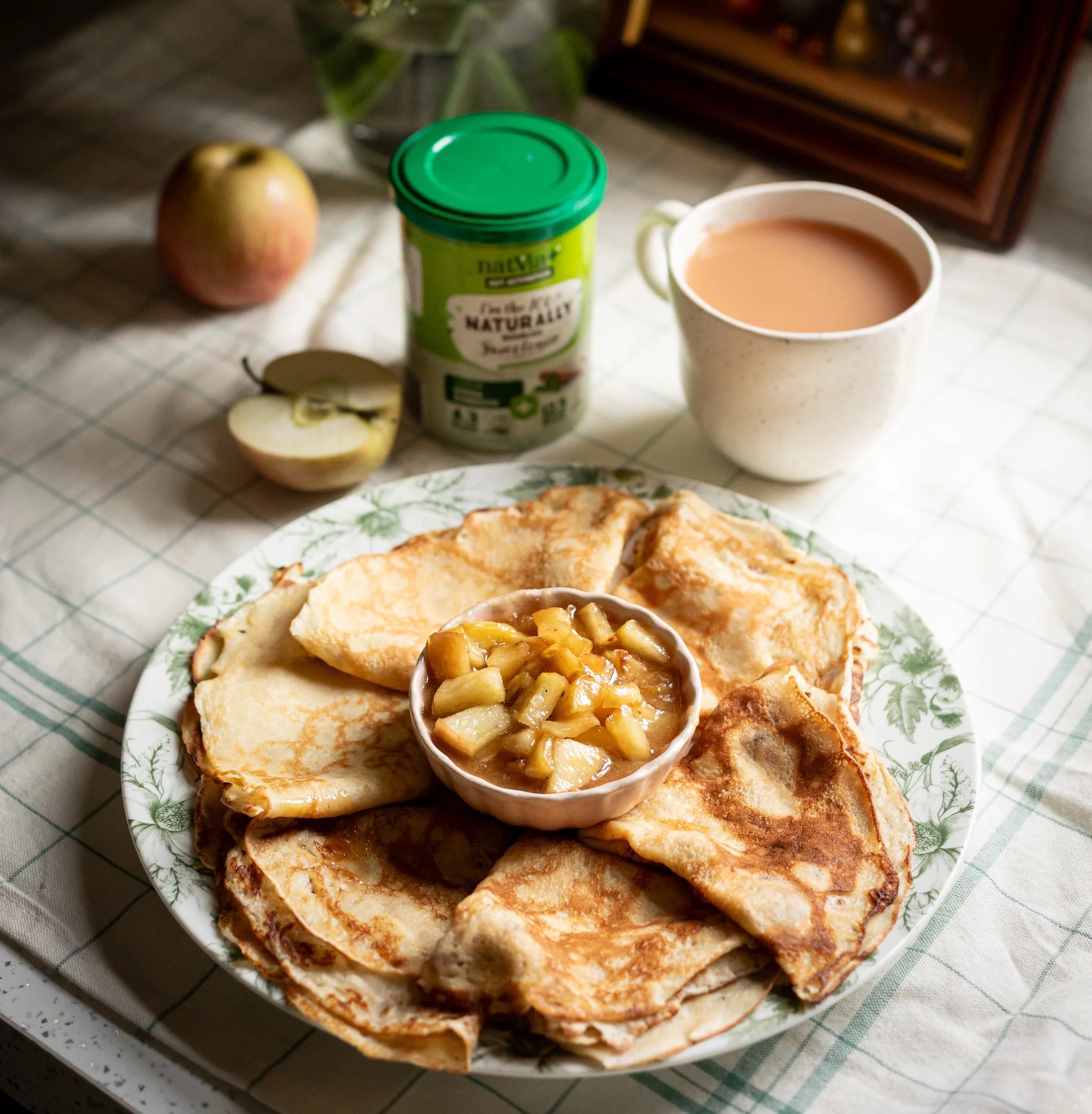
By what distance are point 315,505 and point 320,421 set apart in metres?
Answer: 0.17

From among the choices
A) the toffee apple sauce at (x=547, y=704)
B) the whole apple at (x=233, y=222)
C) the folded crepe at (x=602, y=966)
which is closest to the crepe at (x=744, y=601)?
the toffee apple sauce at (x=547, y=704)

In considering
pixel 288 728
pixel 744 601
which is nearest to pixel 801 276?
pixel 744 601

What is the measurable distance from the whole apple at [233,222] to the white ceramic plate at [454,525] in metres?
0.83

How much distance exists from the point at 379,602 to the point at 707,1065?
2.81 feet

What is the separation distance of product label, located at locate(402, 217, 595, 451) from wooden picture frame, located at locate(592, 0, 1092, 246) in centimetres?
101

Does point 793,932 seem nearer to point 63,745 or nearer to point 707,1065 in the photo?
point 707,1065

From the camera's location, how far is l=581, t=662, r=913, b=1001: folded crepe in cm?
146

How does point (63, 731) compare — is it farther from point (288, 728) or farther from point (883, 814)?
point (883, 814)

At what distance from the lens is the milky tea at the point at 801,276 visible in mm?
2160

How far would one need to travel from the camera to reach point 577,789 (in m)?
1.56

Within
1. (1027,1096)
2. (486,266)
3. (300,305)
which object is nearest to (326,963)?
(1027,1096)

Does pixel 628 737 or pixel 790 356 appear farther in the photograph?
pixel 790 356

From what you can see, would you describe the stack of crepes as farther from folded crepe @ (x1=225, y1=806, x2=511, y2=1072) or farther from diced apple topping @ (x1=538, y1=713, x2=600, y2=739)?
diced apple topping @ (x1=538, y1=713, x2=600, y2=739)

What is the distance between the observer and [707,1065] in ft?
5.17
